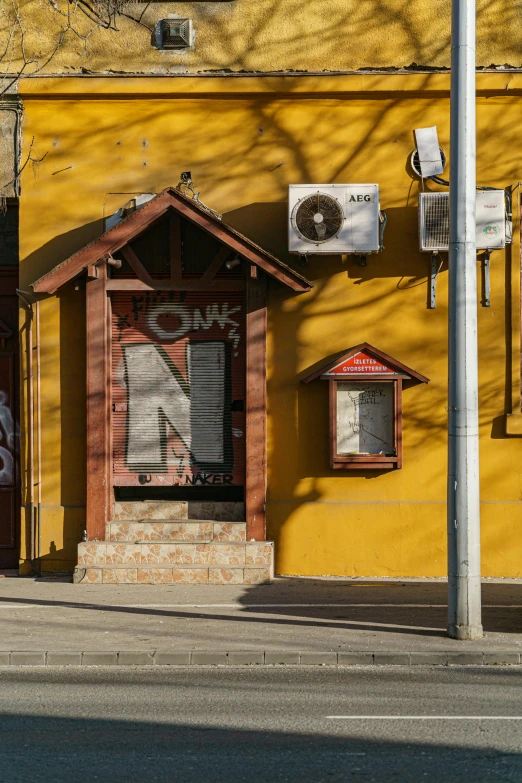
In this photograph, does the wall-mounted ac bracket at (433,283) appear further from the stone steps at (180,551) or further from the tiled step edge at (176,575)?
the tiled step edge at (176,575)

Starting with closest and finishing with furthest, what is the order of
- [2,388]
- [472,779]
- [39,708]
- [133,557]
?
[472,779] < [39,708] < [133,557] < [2,388]

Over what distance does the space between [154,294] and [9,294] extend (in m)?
2.09

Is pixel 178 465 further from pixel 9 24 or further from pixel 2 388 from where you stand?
pixel 9 24

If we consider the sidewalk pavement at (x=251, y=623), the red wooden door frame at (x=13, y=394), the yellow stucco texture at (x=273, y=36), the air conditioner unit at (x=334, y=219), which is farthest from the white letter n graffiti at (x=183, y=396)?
the yellow stucco texture at (x=273, y=36)

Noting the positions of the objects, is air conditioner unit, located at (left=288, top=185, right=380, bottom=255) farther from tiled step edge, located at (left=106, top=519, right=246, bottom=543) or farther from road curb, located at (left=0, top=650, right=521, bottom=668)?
road curb, located at (left=0, top=650, right=521, bottom=668)

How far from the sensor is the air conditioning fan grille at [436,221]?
12.3 metres

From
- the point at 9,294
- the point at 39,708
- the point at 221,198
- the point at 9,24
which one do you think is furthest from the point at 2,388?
the point at 39,708

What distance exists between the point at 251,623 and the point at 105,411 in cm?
387

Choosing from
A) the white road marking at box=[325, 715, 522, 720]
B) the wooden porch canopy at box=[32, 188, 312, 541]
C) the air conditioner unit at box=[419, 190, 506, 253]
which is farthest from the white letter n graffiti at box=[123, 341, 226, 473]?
the white road marking at box=[325, 715, 522, 720]

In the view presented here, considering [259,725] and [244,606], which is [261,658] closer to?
[259,725]

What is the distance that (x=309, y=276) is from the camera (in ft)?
42.0

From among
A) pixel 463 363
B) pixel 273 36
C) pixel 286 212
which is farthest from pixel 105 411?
pixel 273 36

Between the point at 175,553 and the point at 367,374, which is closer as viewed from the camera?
the point at 175,553

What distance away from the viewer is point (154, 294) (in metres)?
12.9
